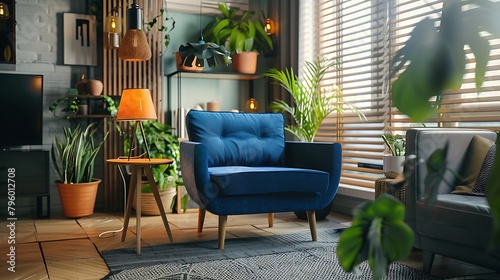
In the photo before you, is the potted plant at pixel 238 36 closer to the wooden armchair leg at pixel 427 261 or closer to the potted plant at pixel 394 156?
the potted plant at pixel 394 156

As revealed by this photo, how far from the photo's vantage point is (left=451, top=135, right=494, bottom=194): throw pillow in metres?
2.39

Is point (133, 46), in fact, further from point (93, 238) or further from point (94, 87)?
point (93, 238)

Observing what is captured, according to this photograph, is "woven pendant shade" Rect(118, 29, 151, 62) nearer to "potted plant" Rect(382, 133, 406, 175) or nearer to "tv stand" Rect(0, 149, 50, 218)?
"tv stand" Rect(0, 149, 50, 218)

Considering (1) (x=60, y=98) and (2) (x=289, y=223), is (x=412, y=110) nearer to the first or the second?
(2) (x=289, y=223)

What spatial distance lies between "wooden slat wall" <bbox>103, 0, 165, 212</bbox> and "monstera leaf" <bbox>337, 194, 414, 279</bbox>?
4.21 meters

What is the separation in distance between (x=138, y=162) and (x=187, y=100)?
2.11 m

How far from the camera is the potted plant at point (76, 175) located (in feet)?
13.1

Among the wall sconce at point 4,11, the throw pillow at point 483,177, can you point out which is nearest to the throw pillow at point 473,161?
the throw pillow at point 483,177

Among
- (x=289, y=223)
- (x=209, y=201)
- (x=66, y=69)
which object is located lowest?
(x=289, y=223)

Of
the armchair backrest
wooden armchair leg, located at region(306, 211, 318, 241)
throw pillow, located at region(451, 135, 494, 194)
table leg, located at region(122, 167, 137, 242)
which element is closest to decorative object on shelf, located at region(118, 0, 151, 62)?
the armchair backrest

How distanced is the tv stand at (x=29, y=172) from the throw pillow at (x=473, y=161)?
10.3 ft

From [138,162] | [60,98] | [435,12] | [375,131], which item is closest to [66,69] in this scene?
[60,98]

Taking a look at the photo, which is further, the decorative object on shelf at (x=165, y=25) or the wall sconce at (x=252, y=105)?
→ the wall sconce at (x=252, y=105)

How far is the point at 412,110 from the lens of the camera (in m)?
0.31
